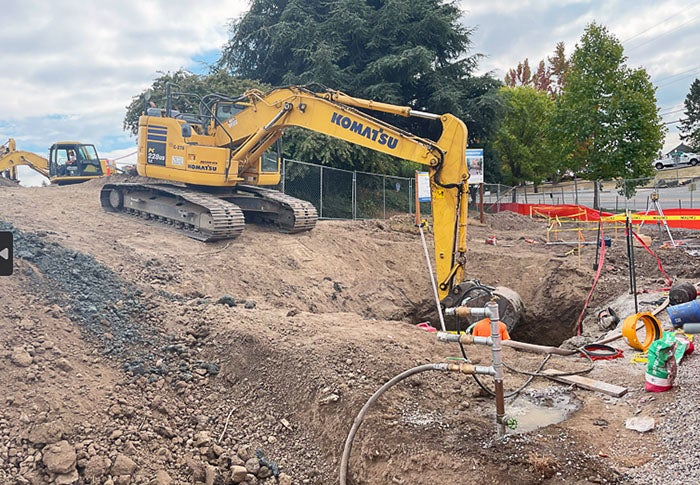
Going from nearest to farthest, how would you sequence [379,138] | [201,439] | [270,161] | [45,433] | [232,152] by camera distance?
1. [45,433]
2. [201,439]
3. [379,138]
4. [232,152]
5. [270,161]

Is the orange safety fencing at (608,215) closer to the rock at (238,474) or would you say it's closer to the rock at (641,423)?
the rock at (641,423)

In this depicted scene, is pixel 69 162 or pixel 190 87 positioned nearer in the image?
pixel 69 162

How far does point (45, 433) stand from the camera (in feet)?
12.9

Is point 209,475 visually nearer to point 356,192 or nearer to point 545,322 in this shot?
point 545,322

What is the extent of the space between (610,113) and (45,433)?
27059mm

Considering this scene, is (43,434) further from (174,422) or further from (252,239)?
(252,239)

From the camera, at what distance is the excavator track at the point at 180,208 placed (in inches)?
414

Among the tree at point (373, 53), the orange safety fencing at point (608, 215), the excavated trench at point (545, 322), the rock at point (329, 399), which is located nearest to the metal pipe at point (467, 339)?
the rock at point (329, 399)

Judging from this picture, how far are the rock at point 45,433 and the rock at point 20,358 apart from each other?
74 cm

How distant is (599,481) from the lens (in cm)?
339

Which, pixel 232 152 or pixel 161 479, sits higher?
pixel 232 152

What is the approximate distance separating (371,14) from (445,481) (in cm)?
2588

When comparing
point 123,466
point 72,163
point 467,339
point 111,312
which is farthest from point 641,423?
point 72,163

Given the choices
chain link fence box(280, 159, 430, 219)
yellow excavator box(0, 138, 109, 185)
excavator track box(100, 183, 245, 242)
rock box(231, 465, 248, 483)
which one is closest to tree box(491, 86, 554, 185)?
chain link fence box(280, 159, 430, 219)
